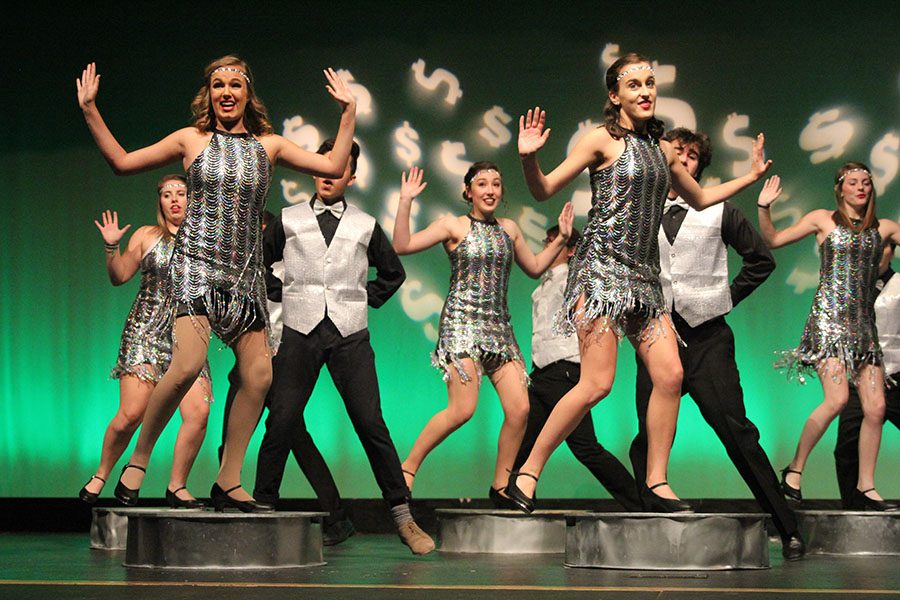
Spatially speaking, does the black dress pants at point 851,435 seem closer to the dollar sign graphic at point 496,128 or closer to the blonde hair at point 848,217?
the blonde hair at point 848,217

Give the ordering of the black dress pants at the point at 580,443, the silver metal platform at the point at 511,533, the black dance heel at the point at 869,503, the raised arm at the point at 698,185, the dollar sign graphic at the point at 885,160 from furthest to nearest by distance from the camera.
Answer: the dollar sign graphic at the point at 885,160
the black dress pants at the point at 580,443
the black dance heel at the point at 869,503
the silver metal platform at the point at 511,533
the raised arm at the point at 698,185

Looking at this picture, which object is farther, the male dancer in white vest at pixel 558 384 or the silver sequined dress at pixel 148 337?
the male dancer in white vest at pixel 558 384

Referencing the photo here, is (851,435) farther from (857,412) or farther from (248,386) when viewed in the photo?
(248,386)

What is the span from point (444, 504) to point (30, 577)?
Answer: 3.84 meters

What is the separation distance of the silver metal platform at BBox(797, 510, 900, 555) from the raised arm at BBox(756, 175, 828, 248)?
1490mm

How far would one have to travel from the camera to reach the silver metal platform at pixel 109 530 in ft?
20.0

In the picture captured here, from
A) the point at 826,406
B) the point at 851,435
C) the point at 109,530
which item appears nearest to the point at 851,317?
the point at 826,406

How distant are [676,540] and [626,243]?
3.25 ft

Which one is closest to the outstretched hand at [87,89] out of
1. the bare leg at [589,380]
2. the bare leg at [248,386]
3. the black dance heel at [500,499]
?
the bare leg at [248,386]

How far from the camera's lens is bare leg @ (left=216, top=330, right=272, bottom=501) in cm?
470

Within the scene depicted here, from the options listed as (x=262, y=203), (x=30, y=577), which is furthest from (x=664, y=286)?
(x=30, y=577)

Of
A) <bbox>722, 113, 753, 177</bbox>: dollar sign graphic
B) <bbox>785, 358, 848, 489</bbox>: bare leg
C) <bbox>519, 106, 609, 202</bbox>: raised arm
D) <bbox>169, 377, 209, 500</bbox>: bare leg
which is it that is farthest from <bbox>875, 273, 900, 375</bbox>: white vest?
<bbox>169, 377, 209, 500</bbox>: bare leg

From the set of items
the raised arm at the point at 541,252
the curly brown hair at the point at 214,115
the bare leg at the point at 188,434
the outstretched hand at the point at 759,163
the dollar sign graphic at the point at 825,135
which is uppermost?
the dollar sign graphic at the point at 825,135

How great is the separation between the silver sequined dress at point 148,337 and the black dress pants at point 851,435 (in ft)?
10.3
